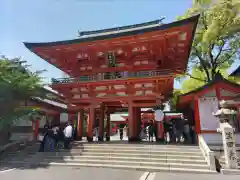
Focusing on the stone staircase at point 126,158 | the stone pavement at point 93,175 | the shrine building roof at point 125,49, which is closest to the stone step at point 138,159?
the stone staircase at point 126,158

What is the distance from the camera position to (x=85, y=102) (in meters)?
14.0

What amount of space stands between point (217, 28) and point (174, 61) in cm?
392

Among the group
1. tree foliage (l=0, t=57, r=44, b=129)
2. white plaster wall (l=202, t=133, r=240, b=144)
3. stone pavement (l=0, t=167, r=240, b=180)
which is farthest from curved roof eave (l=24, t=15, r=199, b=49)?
stone pavement (l=0, t=167, r=240, b=180)

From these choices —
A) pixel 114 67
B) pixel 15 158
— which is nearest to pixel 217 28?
pixel 114 67

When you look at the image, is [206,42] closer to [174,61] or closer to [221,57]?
[174,61]

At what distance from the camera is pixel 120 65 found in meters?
14.1

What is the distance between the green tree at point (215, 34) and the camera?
1331cm

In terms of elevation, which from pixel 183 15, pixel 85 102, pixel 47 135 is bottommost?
pixel 47 135

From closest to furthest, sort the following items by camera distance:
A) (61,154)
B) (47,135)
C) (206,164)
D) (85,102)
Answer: (206,164) → (61,154) → (47,135) → (85,102)

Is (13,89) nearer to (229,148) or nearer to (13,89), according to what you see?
(13,89)

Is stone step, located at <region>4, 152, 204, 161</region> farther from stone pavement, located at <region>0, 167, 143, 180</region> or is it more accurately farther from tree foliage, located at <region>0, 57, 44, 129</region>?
tree foliage, located at <region>0, 57, 44, 129</region>

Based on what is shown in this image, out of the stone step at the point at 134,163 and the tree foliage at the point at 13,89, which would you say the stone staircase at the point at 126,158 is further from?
the tree foliage at the point at 13,89

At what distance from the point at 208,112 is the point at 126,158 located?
19.2 ft

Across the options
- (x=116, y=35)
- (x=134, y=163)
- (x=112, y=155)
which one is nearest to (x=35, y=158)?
(x=112, y=155)
